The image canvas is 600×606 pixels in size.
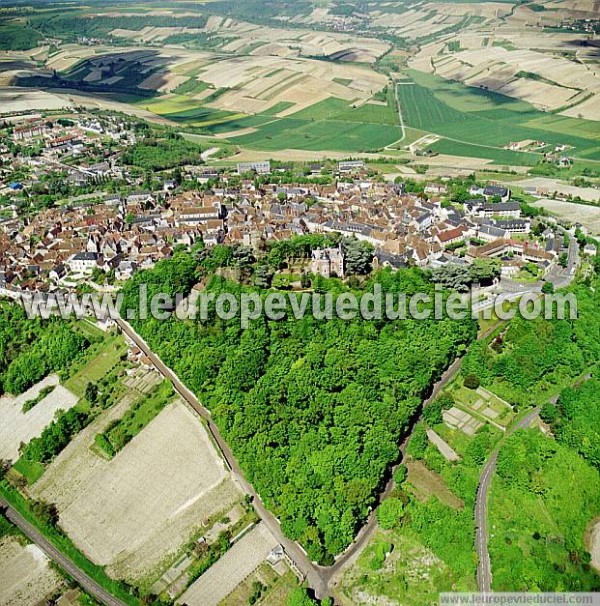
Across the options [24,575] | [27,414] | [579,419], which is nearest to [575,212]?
[579,419]

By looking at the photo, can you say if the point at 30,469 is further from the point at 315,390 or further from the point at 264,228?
the point at 264,228

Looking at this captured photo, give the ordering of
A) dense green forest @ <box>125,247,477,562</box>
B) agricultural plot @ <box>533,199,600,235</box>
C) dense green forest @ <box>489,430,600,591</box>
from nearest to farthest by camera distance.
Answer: dense green forest @ <box>489,430,600,591</box>, dense green forest @ <box>125,247,477,562</box>, agricultural plot @ <box>533,199,600,235</box>

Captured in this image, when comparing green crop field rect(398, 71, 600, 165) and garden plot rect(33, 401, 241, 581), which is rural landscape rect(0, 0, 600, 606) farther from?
green crop field rect(398, 71, 600, 165)

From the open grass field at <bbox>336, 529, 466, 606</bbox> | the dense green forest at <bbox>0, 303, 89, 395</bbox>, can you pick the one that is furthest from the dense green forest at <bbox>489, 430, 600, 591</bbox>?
the dense green forest at <bbox>0, 303, 89, 395</bbox>

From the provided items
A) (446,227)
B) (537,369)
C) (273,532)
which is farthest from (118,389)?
(446,227)

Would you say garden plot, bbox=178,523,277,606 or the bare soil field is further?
the bare soil field

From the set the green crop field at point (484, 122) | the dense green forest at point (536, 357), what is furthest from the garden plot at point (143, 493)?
the green crop field at point (484, 122)
